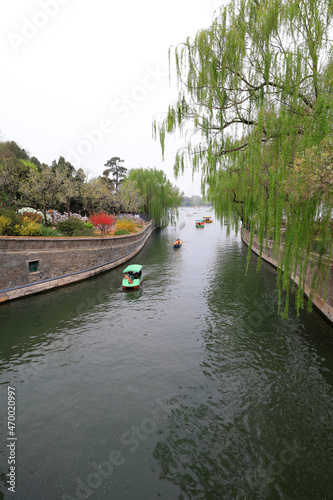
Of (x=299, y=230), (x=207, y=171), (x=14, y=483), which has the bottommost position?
(x=14, y=483)

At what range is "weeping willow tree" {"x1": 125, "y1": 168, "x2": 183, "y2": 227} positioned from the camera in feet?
161

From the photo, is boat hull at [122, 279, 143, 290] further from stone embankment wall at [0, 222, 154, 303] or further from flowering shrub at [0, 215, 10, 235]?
flowering shrub at [0, 215, 10, 235]

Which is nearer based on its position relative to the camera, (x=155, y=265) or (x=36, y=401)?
(x=36, y=401)

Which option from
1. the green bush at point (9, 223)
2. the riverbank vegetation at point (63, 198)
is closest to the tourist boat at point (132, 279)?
the riverbank vegetation at point (63, 198)

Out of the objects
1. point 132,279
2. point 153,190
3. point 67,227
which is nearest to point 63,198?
point 67,227

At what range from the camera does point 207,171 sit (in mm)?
11125

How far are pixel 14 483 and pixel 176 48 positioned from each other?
13.2 m

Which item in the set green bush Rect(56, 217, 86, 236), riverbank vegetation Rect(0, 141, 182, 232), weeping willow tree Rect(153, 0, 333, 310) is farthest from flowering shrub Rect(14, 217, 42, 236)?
weeping willow tree Rect(153, 0, 333, 310)

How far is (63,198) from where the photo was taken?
30.7 m

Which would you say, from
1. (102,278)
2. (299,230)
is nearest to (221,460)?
(299,230)

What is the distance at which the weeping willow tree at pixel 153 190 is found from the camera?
161 ft

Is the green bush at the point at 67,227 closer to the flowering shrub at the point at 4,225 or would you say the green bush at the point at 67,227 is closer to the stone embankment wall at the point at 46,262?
the stone embankment wall at the point at 46,262

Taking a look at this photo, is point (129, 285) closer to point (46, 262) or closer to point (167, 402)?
point (46, 262)

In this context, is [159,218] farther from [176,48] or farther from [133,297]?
[176,48]
